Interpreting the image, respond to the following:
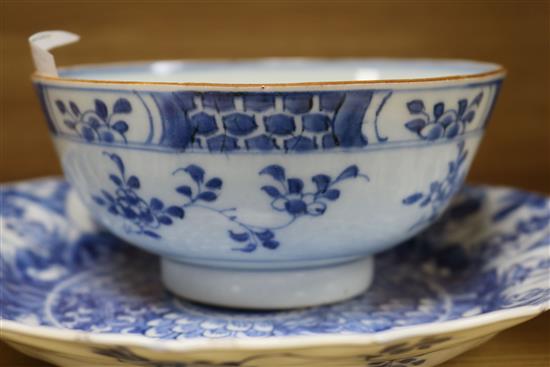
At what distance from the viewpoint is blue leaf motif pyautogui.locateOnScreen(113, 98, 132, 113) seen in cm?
41

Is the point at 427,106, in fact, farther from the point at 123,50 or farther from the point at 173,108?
the point at 123,50

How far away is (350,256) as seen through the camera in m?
0.47

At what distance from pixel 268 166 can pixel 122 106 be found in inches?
3.2

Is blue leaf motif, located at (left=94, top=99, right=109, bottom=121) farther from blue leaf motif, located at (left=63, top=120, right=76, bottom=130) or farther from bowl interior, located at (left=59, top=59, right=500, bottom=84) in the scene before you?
bowl interior, located at (left=59, top=59, right=500, bottom=84)

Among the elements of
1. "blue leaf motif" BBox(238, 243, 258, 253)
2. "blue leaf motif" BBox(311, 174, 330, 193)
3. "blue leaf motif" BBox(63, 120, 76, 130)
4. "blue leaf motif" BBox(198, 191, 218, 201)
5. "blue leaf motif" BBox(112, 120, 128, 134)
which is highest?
"blue leaf motif" BBox(63, 120, 76, 130)

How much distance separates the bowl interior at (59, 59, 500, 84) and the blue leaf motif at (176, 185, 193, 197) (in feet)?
0.62

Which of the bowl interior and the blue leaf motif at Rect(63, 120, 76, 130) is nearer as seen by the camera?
the blue leaf motif at Rect(63, 120, 76, 130)

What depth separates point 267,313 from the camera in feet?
1.61

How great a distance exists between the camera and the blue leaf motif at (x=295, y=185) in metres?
0.41

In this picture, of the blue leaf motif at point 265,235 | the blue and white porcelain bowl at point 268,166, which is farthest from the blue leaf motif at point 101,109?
the blue leaf motif at point 265,235

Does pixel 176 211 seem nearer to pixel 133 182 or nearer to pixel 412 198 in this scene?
pixel 133 182

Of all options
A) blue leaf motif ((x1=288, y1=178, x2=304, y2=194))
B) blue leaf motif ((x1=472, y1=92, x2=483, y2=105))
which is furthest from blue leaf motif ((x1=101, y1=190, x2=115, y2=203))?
blue leaf motif ((x1=472, y1=92, x2=483, y2=105))

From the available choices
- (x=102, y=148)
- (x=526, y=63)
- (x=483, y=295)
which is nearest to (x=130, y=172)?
(x=102, y=148)

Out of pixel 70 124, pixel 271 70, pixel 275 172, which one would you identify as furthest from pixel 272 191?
pixel 271 70
